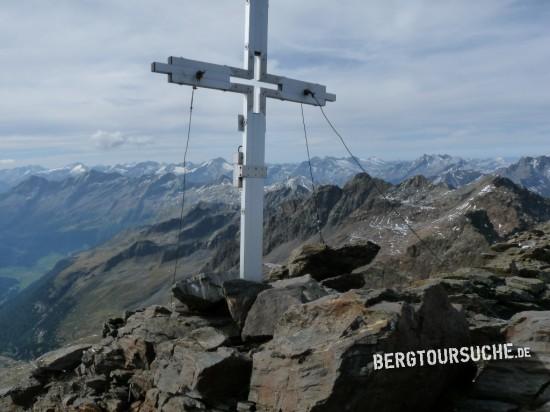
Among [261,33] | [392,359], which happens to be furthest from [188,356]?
[261,33]

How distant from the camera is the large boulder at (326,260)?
21.6 meters

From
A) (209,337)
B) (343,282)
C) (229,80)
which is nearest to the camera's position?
(209,337)

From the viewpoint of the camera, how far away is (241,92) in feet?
53.2

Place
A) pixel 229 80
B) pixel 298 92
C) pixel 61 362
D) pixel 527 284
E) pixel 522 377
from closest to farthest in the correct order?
pixel 522 377
pixel 229 80
pixel 298 92
pixel 61 362
pixel 527 284

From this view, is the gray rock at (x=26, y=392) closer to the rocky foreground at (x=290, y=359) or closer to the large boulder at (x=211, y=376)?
the rocky foreground at (x=290, y=359)

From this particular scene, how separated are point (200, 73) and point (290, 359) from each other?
879 centimetres

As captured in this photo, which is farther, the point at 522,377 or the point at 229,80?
the point at 229,80

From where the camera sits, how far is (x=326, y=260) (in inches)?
869

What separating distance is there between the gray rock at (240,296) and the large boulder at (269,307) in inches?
20.3

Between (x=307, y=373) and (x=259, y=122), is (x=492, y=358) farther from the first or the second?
(x=259, y=122)

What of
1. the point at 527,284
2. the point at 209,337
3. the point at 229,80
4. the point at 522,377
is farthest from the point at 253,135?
the point at 527,284

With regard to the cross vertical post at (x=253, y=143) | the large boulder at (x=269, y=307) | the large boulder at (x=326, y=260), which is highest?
the cross vertical post at (x=253, y=143)

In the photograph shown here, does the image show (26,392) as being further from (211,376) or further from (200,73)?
(200,73)

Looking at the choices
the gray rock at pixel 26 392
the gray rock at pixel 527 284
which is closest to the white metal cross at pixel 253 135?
the gray rock at pixel 26 392
